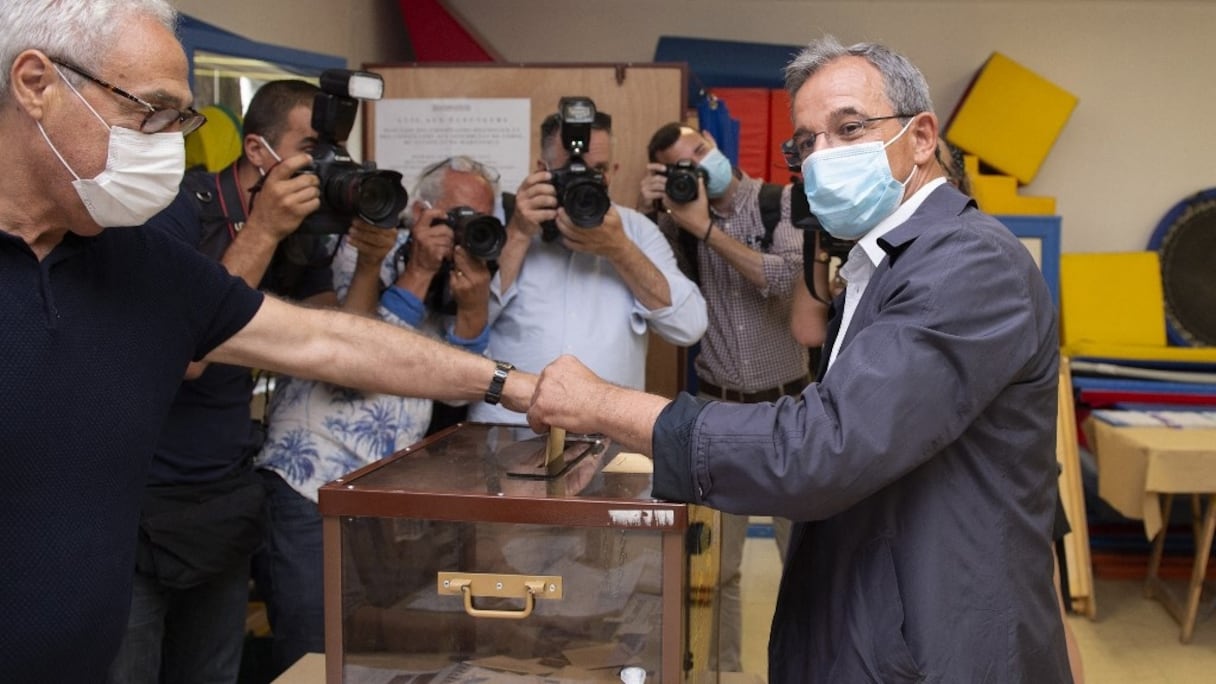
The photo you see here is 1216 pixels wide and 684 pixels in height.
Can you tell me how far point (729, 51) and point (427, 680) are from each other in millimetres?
5191

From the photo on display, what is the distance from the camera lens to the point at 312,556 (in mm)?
2229

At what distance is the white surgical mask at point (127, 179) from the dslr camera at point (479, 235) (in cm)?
108

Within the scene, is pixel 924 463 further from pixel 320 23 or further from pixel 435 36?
pixel 435 36

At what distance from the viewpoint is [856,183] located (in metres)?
1.41

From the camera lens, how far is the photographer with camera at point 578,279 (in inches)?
98.7

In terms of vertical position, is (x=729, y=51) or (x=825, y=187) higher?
(x=729, y=51)

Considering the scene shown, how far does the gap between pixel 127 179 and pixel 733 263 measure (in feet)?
6.71

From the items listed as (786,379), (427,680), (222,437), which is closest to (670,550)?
(427,680)

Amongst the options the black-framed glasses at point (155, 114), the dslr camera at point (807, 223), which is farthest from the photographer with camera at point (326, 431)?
the black-framed glasses at point (155, 114)

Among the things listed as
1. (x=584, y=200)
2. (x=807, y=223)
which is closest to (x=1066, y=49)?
(x=807, y=223)

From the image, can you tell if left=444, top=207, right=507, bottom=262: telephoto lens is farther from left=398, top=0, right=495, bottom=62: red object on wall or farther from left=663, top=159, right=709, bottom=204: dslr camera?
left=398, top=0, right=495, bottom=62: red object on wall

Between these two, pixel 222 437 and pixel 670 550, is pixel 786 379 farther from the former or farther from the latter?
pixel 670 550

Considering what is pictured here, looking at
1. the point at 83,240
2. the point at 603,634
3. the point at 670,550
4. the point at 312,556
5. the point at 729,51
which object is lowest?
the point at 312,556

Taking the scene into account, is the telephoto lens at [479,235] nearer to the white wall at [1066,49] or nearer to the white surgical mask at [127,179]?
the white surgical mask at [127,179]
